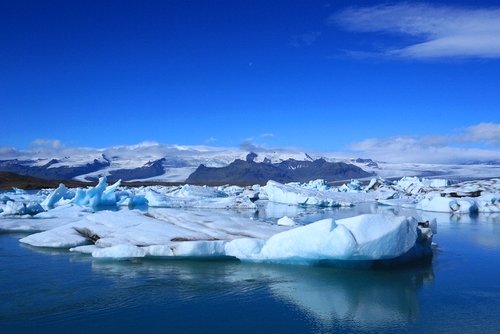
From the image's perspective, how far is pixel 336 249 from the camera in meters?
7.47

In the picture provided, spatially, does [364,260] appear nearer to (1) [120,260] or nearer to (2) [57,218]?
(1) [120,260]


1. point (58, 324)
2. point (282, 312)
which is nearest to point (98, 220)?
point (58, 324)

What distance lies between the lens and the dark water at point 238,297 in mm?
5223

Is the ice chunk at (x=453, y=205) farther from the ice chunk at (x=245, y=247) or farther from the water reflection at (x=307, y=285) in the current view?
the ice chunk at (x=245, y=247)

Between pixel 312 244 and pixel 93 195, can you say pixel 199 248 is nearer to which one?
pixel 312 244

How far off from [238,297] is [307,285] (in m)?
1.10

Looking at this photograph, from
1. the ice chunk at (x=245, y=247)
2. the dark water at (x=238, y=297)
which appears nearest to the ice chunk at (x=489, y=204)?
the dark water at (x=238, y=297)

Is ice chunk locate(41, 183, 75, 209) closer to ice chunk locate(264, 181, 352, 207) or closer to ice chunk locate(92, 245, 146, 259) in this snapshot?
ice chunk locate(264, 181, 352, 207)

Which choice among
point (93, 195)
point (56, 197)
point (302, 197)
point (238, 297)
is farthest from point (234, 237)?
point (302, 197)

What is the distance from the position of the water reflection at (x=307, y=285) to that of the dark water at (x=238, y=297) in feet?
0.04

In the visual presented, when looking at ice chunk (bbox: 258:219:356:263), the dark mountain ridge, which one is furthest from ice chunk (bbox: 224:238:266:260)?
the dark mountain ridge

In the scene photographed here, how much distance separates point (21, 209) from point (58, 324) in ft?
40.2

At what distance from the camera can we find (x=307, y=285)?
22.5 feet

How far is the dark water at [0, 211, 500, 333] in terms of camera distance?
5223 millimetres
